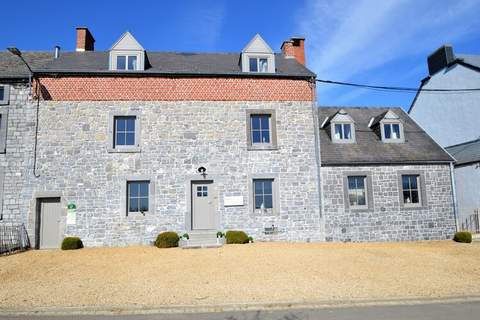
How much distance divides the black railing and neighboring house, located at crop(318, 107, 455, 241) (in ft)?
39.0

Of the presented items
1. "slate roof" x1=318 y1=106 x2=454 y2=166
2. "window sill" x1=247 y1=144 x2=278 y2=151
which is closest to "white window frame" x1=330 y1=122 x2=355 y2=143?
"slate roof" x1=318 y1=106 x2=454 y2=166

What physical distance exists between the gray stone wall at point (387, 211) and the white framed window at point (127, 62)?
931cm

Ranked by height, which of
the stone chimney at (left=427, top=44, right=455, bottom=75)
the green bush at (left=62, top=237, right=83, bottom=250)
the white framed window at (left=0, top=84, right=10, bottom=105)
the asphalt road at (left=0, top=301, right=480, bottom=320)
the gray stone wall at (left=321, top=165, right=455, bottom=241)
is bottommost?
the asphalt road at (left=0, top=301, right=480, bottom=320)

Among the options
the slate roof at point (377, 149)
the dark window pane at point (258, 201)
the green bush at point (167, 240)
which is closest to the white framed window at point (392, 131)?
the slate roof at point (377, 149)

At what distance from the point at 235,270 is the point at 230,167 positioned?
6311 millimetres

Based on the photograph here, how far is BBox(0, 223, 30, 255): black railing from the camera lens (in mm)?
13656

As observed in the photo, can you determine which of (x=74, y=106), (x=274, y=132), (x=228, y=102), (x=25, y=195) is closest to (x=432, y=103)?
(x=274, y=132)

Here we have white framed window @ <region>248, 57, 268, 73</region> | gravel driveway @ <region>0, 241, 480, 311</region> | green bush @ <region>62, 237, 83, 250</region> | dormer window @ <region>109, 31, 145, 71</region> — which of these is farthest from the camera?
white framed window @ <region>248, 57, 268, 73</region>

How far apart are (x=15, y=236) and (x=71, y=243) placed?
90.2 inches

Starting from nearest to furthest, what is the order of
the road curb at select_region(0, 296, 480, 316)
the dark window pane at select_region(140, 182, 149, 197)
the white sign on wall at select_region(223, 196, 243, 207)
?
the road curb at select_region(0, 296, 480, 316)
the dark window pane at select_region(140, 182, 149, 197)
the white sign on wall at select_region(223, 196, 243, 207)

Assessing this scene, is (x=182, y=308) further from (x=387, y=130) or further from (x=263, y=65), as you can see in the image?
(x=387, y=130)

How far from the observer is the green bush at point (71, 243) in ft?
44.3

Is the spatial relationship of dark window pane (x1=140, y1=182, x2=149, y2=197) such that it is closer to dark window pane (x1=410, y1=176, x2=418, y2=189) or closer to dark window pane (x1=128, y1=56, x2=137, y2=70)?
dark window pane (x1=128, y1=56, x2=137, y2=70)

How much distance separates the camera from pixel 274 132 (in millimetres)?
15703
